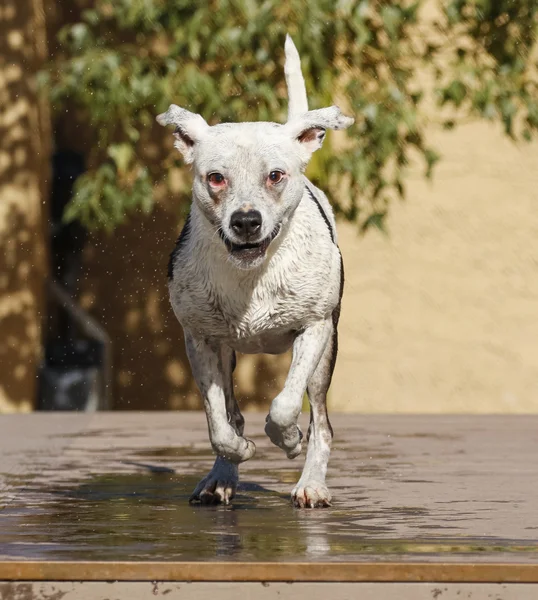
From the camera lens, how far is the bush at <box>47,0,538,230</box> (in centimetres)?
1025

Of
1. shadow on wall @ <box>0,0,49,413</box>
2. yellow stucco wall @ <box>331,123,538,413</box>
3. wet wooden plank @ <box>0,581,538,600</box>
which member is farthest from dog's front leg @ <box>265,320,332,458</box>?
yellow stucco wall @ <box>331,123,538,413</box>

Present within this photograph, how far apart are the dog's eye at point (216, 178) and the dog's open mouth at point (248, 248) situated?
0.57ft

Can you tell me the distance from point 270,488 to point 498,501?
1.04m

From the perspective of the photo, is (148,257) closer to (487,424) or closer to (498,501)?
(487,424)

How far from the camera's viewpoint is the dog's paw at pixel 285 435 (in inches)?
210

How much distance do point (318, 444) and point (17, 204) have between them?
684cm

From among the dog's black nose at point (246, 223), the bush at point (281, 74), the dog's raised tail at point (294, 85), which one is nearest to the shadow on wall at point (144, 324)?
the bush at point (281, 74)

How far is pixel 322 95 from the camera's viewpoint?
35.1 feet

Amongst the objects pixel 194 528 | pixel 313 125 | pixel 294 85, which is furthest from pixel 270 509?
pixel 294 85

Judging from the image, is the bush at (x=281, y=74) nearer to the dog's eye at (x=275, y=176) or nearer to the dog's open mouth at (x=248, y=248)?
the dog's eye at (x=275, y=176)

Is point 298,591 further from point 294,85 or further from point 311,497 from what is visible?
point 294,85

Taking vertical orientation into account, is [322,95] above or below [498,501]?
above

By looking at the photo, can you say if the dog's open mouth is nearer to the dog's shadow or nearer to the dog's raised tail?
the dog's raised tail

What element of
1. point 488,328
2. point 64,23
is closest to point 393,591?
point 488,328
